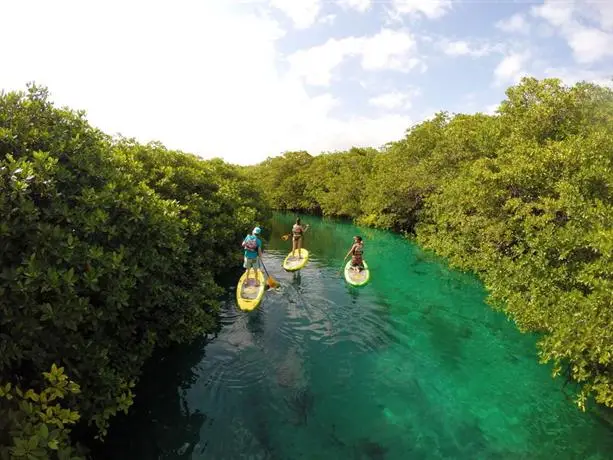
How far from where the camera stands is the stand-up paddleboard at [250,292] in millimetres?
14527

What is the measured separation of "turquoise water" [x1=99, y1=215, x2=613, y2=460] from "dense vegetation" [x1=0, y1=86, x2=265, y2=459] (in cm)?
176

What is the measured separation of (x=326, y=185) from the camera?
2393 inches

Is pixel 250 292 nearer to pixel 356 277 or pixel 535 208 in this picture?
pixel 356 277

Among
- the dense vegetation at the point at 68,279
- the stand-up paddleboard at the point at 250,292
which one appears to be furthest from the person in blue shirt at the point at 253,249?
the dense vegetation at the point at 68,279

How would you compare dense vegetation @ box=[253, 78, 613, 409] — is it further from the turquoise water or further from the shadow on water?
the shadow on water

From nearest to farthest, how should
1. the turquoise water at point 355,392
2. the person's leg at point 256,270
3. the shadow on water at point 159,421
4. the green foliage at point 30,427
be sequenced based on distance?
the green foliage at point 30,427 < the shadow on water at point 159,421 < the turquoise water at point 355,392 < the person's leg at point 256,270

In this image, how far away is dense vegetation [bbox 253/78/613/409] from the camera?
948 cm

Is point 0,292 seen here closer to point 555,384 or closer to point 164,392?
Answer: point 164,392

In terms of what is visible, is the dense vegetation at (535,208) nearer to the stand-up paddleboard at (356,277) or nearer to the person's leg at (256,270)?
the stand-up paddleboard at (356,277)

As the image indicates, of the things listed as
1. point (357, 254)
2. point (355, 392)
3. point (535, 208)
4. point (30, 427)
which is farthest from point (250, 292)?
point (535, 208)

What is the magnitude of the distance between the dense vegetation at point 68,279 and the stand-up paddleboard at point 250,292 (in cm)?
402

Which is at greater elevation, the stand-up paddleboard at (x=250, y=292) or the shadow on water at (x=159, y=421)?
the stand-up paddleboard at (x=250, y=292)

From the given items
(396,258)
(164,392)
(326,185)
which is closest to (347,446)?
(164,392)

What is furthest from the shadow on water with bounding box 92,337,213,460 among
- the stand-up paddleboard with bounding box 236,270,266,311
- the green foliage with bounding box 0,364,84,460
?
the stand-up paddleboard with bounding box 236,270,266,311
